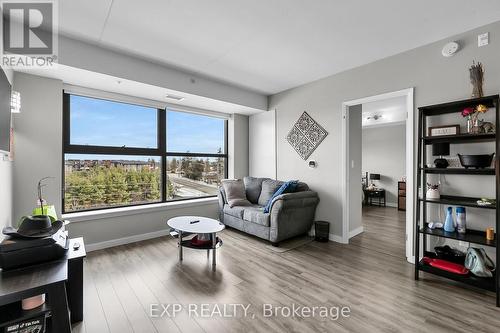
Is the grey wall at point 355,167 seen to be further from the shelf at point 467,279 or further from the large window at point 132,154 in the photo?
the large window at point 132,154

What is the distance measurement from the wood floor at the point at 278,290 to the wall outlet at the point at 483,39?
2.54 m

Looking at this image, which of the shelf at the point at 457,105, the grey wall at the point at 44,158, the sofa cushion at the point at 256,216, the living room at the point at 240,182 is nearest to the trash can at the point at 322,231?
the living room at the point at 240,182

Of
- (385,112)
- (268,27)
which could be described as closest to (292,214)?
(268,27)

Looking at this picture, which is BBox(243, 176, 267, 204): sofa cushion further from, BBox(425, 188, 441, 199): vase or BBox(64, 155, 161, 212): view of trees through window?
BBox(425, 188, 441, 199): vase

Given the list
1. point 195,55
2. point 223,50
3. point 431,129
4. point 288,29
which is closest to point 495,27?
point 431,129

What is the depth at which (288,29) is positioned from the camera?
2484 millimetres

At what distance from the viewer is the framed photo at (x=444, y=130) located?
7.89 feet

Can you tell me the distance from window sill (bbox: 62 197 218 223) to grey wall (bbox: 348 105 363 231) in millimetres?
2617

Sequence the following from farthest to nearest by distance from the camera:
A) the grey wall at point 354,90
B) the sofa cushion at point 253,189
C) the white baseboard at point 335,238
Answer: the sofa cushion at point 253,189, the white baseboard at point 335,238, the grey wall at point 354,90

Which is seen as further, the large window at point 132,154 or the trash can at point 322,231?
the trash can at point 322,231

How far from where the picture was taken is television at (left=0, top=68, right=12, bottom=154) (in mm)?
1780

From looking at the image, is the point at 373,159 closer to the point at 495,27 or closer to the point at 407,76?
the point at 407,76

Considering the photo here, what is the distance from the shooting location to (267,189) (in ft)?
14.0

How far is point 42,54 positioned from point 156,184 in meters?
2.34
